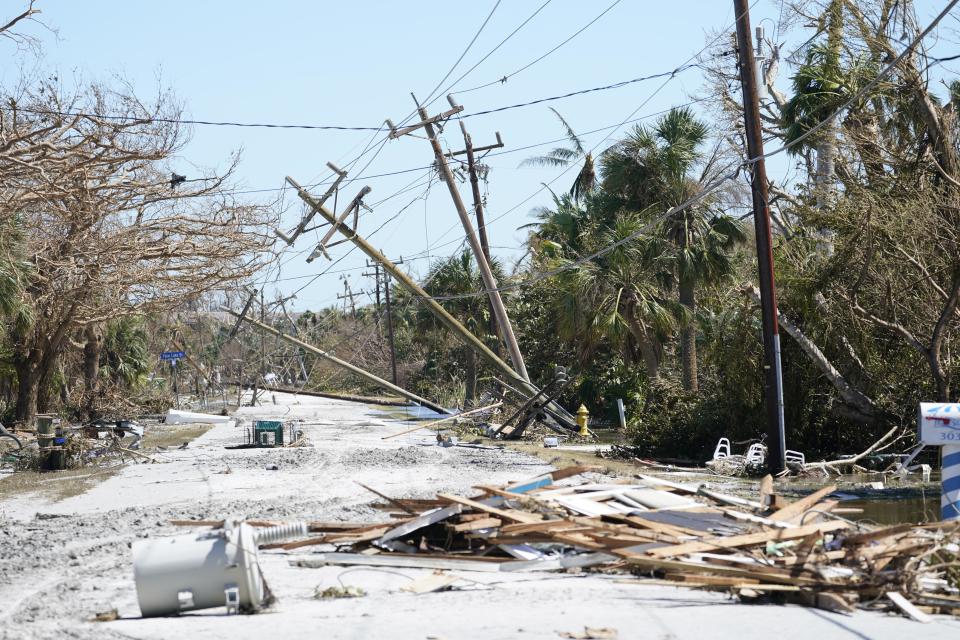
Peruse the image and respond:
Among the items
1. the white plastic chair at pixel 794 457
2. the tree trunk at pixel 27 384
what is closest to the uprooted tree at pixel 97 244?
the tree trunk at pixel 27 384

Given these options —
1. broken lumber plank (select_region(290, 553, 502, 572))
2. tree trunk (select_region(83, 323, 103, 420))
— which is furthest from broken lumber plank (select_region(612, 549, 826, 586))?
tree trunk (select_region(83, 323, 103, 420))

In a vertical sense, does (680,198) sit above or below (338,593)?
above

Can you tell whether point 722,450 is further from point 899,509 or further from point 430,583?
point 430,583

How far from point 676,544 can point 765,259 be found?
35.2 feet

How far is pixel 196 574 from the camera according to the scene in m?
7.76

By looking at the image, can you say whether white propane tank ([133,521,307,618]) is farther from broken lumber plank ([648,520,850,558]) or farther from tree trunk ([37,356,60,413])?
tree trunk ([37,356,60,413])

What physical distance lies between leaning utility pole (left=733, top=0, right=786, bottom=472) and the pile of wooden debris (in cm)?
724

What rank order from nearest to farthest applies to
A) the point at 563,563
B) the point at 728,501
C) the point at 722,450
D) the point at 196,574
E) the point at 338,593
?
the point at 196,574, the point at 338,593, the point at 563,563, the point at 728,501, the point at 722,450

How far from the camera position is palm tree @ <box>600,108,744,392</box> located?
3266 centimetres

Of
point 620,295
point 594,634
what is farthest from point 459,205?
point 594,634

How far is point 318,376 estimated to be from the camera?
88.8 metres

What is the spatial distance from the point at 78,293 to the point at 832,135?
2187cm

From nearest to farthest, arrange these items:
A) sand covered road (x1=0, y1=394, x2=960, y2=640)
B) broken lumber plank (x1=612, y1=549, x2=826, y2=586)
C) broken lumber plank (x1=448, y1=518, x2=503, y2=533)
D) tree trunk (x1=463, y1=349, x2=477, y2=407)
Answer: sand covered road (x1=0, y1=394, x2=960, y2=640) < broken lumber plank (x1=612, y1=549, x2=826, y2=586) < broken lumber plank (x1=448, y1=518, x2=503, y2=533) < tree trunk (x1=463, y1=349, x2=477, y2=407)

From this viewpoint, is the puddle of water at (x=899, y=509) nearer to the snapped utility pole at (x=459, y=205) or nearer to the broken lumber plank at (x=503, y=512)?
the broken lumber plank at (x=503, y=512)
